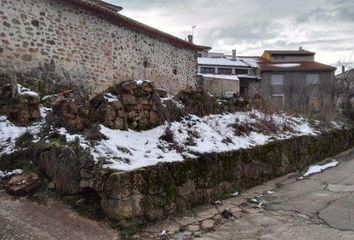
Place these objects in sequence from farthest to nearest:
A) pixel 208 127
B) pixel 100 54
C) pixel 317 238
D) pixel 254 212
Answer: pixel 100 54
pixel 208 127
pixel 254 212
pixel 317 238

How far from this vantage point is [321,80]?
4116 centimetres

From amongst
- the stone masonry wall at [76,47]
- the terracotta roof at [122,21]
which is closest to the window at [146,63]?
the stone masonry wall at [76,47]

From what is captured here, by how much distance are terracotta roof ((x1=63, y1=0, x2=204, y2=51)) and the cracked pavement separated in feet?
28.0

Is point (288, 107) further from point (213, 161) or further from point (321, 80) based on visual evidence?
point (321, 80)

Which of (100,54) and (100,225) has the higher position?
(100,54)

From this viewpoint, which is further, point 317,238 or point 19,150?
point 19,150

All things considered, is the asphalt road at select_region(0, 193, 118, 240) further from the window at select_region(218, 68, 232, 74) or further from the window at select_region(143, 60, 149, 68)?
the window at select_region(218, 68, 232, 74)

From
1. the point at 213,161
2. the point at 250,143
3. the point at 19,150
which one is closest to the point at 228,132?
the point at 250,143

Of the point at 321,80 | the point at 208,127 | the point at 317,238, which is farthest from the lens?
the point at 321,80

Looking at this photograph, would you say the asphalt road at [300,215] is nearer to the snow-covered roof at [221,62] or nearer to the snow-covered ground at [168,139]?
the snow-covered ground at [168,139]

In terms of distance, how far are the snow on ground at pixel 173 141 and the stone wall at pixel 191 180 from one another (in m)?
0.19

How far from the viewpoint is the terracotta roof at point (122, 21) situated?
13.5 m

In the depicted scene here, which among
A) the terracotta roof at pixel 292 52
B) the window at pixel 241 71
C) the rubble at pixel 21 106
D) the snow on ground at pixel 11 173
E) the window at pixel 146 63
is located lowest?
the snow on ground at pixel 11 173

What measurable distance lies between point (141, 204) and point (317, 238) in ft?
8.16
